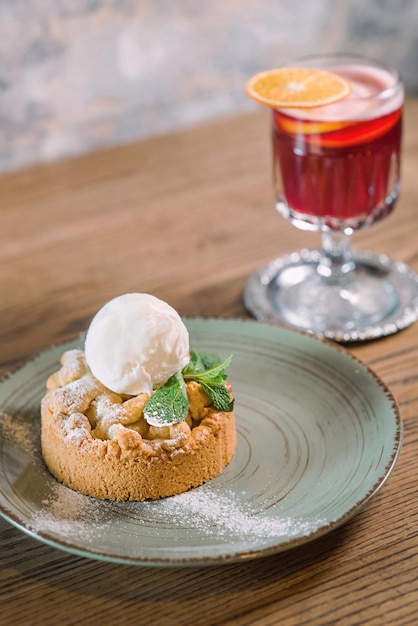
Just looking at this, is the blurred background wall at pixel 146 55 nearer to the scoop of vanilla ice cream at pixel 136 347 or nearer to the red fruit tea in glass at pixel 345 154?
the red fruit tea in glass at pixel 345 154

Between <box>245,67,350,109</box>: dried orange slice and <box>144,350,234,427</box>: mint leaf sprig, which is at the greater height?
<box>245,67,350,109</box>: dried orange slice

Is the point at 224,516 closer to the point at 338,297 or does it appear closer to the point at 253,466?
the point at 253,466

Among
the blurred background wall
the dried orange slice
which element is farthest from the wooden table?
the dried orange slice

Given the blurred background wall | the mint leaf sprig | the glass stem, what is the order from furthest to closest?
the blurred background wall
the glass stem
the mint leaf sprig

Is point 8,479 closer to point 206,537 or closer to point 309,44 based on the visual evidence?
point 206,537

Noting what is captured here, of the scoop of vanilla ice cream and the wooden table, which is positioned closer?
the wooden table

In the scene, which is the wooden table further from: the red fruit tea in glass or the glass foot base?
the red fruit tea in glass

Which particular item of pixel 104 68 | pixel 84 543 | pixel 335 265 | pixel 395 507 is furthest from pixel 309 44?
pixel 84 543
